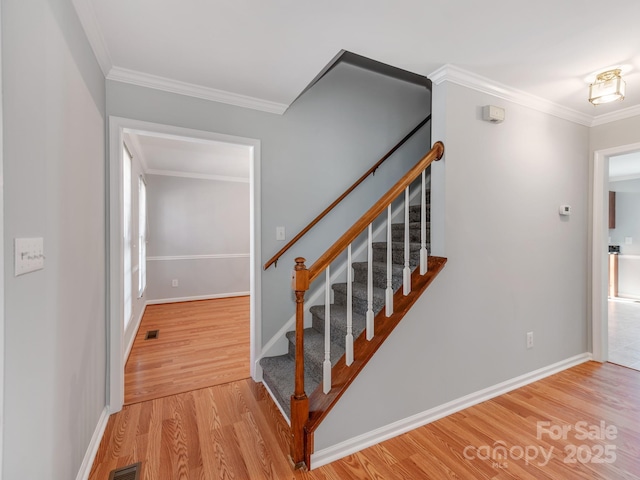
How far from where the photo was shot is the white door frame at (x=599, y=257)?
277 centimetres

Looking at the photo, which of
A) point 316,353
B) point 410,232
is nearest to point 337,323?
point 316,353

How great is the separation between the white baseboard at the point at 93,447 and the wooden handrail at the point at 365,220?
57.5 inches

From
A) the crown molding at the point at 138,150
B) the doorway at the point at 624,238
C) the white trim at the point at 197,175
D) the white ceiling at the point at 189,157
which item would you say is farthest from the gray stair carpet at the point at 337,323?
the doorway at the point at 624,238

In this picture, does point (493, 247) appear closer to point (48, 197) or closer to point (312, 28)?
point (312, 28)

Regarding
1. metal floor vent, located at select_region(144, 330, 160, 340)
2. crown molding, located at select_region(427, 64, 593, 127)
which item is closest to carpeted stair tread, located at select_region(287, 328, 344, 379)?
crown molding, located at select_region(427, 64, 593, 127)

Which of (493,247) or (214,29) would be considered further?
(493,247)

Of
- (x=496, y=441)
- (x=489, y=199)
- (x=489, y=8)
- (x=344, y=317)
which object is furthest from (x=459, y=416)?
(x=489, y=8)

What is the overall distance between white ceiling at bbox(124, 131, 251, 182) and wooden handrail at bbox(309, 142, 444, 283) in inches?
74.6

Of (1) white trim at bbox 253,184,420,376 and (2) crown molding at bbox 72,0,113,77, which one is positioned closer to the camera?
(2) crown molding at bbox 72,0,113,77

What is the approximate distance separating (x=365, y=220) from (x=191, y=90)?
5.30ft

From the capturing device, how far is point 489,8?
1.45 metres

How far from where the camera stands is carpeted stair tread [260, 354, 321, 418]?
6.44 feet

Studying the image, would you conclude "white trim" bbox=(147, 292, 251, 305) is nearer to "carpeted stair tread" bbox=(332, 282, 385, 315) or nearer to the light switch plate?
"carpeted stair tread" bbox=(332, 282, 385, 315)

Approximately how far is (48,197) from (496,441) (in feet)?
8.26
